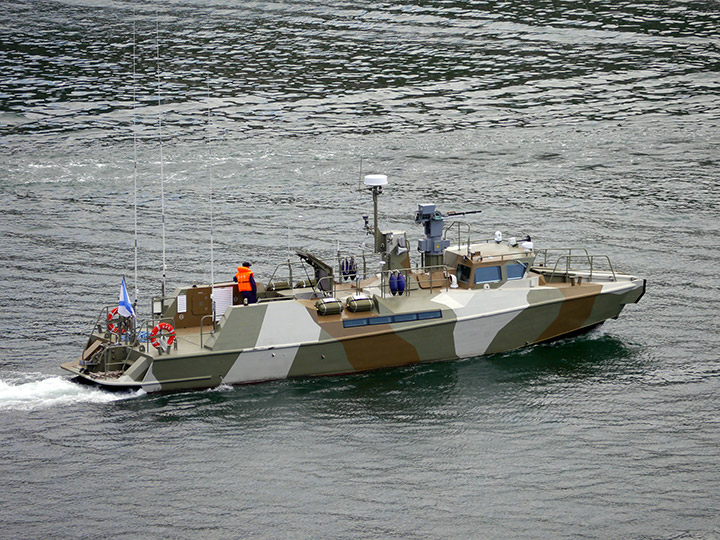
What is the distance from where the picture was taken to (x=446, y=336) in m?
29.5

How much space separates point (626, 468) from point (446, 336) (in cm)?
690

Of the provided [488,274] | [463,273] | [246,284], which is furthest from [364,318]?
[488,274]

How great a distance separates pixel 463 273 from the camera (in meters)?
30.6

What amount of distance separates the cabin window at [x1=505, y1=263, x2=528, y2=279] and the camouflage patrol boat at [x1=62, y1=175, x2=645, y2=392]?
3cm

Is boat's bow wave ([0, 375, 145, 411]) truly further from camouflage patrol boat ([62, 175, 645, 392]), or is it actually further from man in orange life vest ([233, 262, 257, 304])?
man in orange life vest ([233, 262, 257, 304])

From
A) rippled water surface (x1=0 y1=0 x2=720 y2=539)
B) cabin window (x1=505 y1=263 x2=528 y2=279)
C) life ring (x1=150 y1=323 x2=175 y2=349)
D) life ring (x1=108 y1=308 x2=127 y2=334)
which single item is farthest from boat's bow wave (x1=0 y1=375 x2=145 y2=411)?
cabin window (x1=505 y1=263 x2=528 y2=279)

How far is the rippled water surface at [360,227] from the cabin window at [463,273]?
253 cm

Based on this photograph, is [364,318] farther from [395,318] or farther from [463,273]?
[463,273]

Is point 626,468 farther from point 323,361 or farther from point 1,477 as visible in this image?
point 1,477

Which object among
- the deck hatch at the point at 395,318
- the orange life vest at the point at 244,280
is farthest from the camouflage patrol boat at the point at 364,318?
the orange life vest at the point at 244,280

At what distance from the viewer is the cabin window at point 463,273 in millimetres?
30405

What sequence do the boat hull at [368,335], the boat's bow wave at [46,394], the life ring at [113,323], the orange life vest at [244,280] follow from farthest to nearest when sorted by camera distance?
the orange life vest at [244,280] → the life ring at [113,323] → the boat hull at [368,335] → the boat's bow wave at [46,394]

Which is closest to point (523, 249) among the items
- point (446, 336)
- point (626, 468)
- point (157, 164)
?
point (446, 336)

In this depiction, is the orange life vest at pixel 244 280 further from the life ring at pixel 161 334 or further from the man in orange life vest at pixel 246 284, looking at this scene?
the life ring at pixel 161 334
